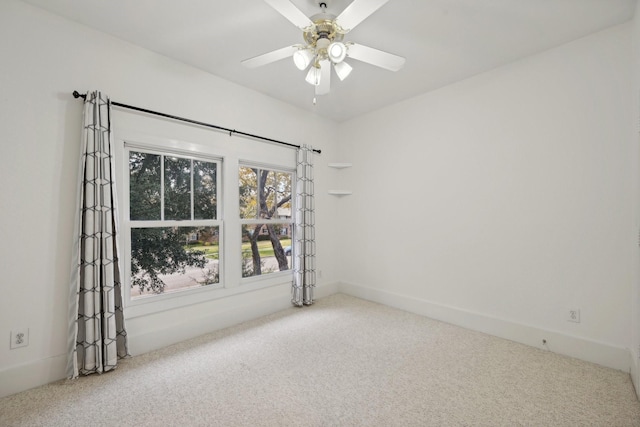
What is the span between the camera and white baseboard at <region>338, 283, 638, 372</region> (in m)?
2.19

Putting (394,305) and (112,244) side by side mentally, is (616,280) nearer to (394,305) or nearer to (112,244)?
(394,305)

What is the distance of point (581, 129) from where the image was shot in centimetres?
233

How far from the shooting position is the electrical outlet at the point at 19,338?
1.91m

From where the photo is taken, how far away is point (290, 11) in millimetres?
1591

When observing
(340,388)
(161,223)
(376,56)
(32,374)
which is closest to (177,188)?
(161,223)

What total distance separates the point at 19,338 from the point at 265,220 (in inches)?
87.1

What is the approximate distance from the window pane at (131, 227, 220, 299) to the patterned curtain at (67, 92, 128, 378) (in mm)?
389

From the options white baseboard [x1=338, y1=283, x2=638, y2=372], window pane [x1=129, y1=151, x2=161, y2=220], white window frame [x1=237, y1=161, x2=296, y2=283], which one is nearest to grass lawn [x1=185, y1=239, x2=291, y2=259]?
white window frame [x1=237, y1=161, x2=296, y2=283]

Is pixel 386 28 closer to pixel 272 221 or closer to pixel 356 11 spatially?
pixel 356 11

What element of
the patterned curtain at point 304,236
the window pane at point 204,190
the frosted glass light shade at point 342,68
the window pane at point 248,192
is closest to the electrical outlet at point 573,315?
the patterned curtain at point 304,236

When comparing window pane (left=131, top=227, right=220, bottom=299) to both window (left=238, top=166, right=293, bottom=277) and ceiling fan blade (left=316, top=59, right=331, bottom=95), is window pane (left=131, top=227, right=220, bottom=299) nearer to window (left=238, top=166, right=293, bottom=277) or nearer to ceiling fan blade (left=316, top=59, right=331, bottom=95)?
window (left=238, top=166, right=293, bottom=277)

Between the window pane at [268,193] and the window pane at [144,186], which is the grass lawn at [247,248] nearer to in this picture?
the window pane at [268,193]

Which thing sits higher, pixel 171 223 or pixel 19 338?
pixel 171 223

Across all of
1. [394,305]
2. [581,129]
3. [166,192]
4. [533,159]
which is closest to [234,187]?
[166,192]
